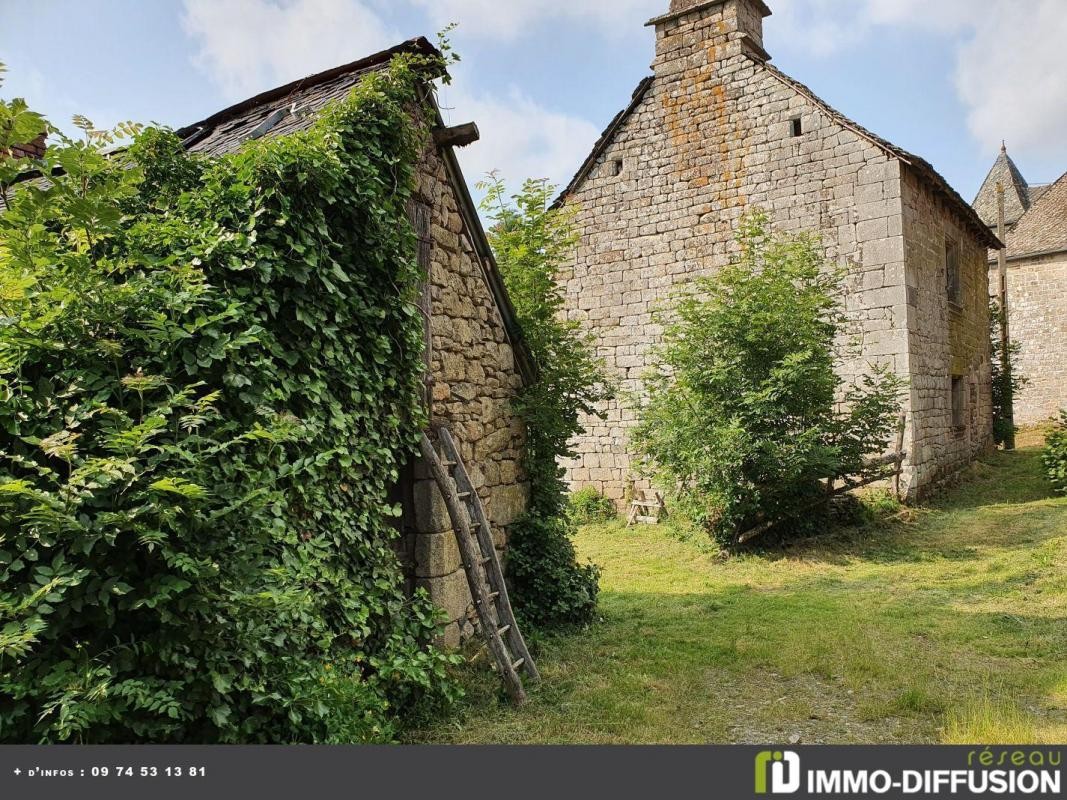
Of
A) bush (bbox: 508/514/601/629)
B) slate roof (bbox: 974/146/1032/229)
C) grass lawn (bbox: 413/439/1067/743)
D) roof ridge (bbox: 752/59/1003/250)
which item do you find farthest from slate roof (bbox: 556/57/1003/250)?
slate roof (bbox: 974/146/1032/229)

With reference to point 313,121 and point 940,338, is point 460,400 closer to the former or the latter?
point 313,121

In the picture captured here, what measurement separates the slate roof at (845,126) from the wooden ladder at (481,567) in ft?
29.1

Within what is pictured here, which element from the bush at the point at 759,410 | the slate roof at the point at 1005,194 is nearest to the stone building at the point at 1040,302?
the slate roof at the point at 1005,194

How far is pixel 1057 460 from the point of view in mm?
12352

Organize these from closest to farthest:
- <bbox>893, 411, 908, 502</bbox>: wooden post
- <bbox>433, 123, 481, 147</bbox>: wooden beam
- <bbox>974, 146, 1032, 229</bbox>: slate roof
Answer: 1. <bbox>433, 123, 481, 147</bbox>: wooden beam
2. <bbox>893, 411, 908, 502</bbox>: wooden post
3. <bbox>974, 146, 1032, 229</bbox>: slate roof

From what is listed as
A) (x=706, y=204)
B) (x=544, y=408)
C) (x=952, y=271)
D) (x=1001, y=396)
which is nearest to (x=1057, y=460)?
(x=952, y=271)

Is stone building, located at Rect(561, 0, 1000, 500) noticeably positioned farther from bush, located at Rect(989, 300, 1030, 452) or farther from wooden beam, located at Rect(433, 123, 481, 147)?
wooden beam, located at Rect(433, 123, 481, 147)

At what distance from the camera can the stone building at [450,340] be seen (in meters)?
5.02

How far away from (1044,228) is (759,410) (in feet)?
63.5

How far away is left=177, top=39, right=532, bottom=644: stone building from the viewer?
16.5 feet

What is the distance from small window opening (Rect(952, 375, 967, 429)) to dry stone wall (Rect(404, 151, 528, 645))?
10.9 metres

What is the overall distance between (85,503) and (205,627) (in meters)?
0.65
